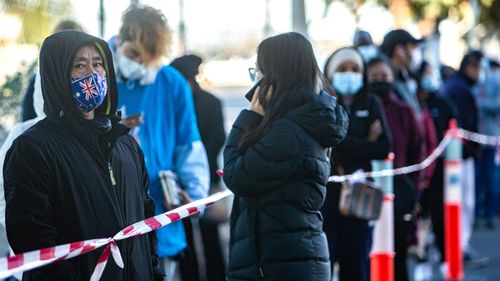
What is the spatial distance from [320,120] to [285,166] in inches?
10.7

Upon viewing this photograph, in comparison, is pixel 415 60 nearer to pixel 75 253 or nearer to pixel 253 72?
pixel 253 72

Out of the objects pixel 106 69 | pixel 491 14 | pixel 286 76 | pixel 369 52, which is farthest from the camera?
pixel 491 14

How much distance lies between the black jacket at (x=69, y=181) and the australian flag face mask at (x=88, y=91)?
5 cm

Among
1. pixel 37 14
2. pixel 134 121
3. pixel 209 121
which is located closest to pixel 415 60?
pixel 209 121

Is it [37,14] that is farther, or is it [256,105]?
[37,14]

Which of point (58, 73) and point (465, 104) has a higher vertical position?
point (58, 73)

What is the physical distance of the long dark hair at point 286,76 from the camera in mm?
4875

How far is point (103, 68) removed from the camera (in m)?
4.18

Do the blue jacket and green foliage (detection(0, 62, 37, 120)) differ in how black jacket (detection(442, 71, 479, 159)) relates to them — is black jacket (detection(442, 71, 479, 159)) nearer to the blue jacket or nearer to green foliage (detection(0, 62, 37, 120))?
the blue jacket

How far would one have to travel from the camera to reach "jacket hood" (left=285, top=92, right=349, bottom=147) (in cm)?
482

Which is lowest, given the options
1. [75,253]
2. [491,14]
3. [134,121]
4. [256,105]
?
[75,253]

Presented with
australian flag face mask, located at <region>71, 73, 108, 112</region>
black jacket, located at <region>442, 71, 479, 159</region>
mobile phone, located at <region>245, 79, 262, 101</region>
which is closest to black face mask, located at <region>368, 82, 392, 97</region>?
mobile phone, located at <region>245, 79, 262, 101</region>

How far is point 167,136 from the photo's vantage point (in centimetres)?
607

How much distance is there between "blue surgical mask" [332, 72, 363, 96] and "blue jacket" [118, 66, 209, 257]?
1.30m
